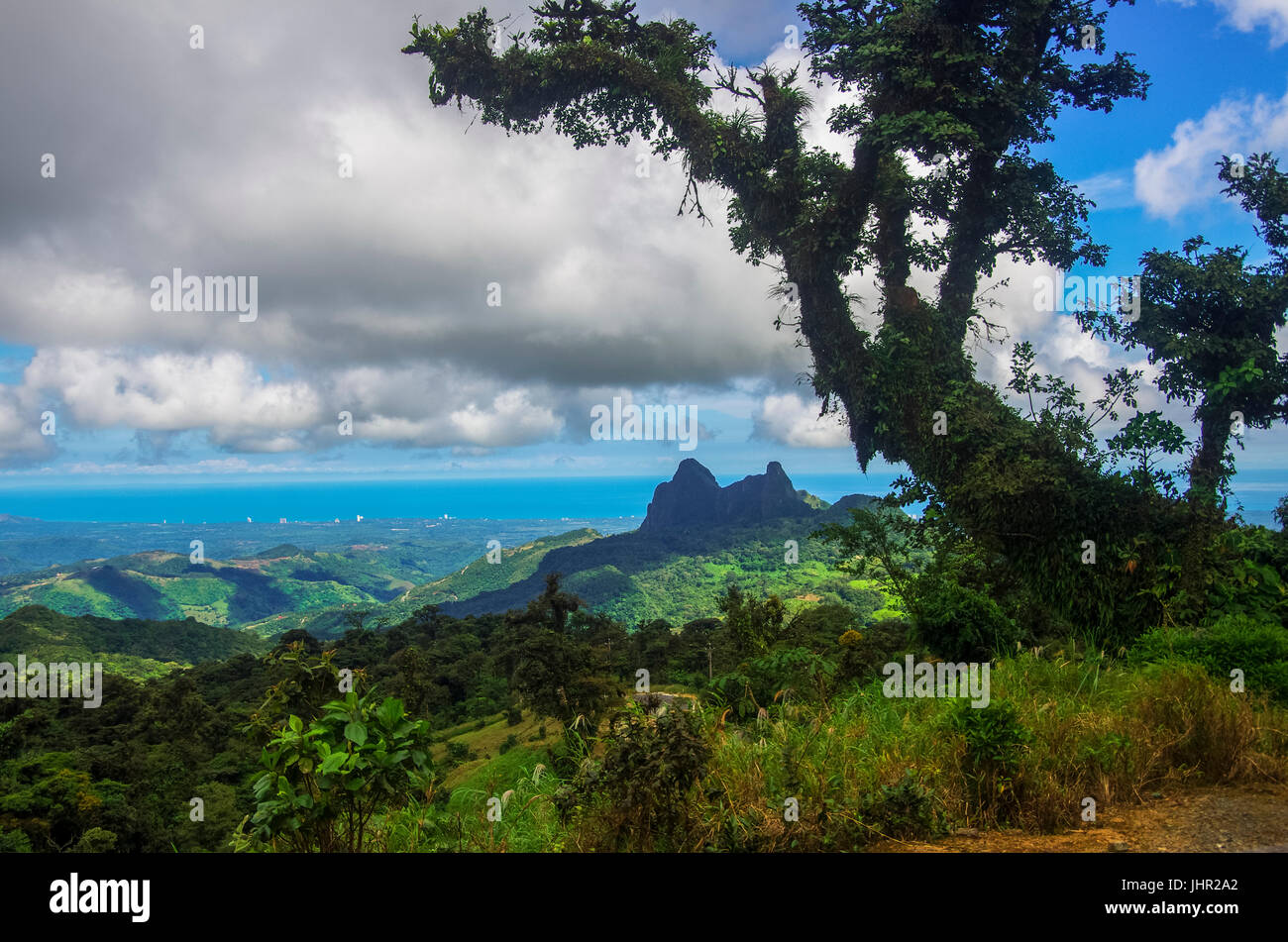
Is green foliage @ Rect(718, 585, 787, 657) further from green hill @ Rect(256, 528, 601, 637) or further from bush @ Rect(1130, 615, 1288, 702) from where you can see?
green hill @ Rect(256, 528, 601, 637)

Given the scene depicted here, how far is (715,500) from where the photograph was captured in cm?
13938

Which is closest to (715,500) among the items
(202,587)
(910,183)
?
(910,183)

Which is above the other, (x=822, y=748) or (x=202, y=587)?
(x=822, y=748)

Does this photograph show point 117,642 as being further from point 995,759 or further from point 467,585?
point 995,759

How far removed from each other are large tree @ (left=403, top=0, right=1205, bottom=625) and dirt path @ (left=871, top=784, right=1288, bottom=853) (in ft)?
20.2

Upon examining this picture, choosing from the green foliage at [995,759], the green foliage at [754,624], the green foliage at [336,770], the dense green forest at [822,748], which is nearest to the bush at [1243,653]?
the dense green forest at [822,748]

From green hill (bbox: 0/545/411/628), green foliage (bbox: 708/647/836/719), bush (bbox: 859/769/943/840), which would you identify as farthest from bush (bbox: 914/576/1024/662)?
green hill (bbox: 0/545/411/628)

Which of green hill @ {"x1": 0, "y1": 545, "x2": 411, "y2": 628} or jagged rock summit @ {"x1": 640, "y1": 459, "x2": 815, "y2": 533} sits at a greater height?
jagged rock summit @ {"x1": 640, "y1": 459, "x2": 815, "y2": 533}

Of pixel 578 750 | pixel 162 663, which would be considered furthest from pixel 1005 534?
pixel 162 663

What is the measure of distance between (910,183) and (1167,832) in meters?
14.0

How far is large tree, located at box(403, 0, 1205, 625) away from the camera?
10.1 meters

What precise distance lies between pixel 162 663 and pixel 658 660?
60.9 metres

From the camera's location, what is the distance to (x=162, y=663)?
6269cm
